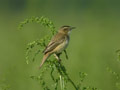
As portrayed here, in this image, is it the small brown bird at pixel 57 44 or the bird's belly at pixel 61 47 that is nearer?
the small brown bird at pixel 57 44

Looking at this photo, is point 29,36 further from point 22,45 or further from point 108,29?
point 108,29

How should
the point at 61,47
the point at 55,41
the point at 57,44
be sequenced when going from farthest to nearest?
1. the point at 57,44
2. the point at 55,41
3. the point at 61,47

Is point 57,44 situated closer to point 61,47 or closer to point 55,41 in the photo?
point 55,41

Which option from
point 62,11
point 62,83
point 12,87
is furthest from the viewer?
point 62,11

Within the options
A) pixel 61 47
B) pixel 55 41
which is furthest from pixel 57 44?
pixel 61 47

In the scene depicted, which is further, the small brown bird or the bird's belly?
the bird's belly

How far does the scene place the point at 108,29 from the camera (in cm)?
1307

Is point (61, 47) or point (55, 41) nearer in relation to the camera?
point (61, 47)

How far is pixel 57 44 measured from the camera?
25.7ft

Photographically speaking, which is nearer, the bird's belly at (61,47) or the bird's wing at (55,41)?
the bird's wing at (55,41)

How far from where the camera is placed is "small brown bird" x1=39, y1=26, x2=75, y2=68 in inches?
283

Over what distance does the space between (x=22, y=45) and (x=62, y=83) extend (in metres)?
4.22

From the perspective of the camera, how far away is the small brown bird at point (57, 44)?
7180 millimetres

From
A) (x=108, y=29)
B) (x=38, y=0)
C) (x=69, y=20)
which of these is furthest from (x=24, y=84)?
(x=69, y=20)
